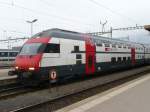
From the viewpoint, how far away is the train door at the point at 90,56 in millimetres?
18203

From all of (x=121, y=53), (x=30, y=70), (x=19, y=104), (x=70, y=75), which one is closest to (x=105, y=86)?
(x=70, y=75)

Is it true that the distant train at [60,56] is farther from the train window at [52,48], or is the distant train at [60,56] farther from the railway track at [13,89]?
the railway track at [13,89]

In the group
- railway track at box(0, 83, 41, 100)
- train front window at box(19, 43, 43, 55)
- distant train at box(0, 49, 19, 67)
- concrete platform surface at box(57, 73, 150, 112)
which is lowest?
railway track at box(0, 83, 41, 100)

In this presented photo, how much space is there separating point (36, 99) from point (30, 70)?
8.92ft

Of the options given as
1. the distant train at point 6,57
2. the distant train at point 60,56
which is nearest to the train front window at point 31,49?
the distant train at point 60,56

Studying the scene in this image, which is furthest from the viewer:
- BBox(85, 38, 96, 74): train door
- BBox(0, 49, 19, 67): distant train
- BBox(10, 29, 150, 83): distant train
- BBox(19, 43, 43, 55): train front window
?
BBox(0, 49, 19, 67): distant train

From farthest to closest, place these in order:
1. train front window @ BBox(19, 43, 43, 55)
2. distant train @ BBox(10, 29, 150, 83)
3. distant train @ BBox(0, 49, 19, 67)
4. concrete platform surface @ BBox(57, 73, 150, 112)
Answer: distant train @ BBox(0, 49, 19, 67), train front window @ BBox(19, 43, 43, 55), distant train @ BBox(10, 29, 150, 83), concrete platform surface @ BBox(57, 73, 150, 112)

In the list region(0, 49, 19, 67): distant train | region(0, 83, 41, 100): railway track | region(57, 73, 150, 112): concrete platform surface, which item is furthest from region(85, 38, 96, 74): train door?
region(0, 49, 19, 67): distant train

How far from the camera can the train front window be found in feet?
46.6

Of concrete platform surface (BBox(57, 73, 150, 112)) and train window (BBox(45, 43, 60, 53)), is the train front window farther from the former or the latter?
concrete platform surface (BBox(57, 73, 150, 112))

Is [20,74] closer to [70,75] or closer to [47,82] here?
[47,82]

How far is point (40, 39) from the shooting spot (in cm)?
1477

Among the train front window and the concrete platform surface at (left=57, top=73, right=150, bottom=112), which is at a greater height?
the train front window

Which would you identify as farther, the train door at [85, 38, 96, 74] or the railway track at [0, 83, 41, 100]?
the train door at [85, 38, 96, 74]
